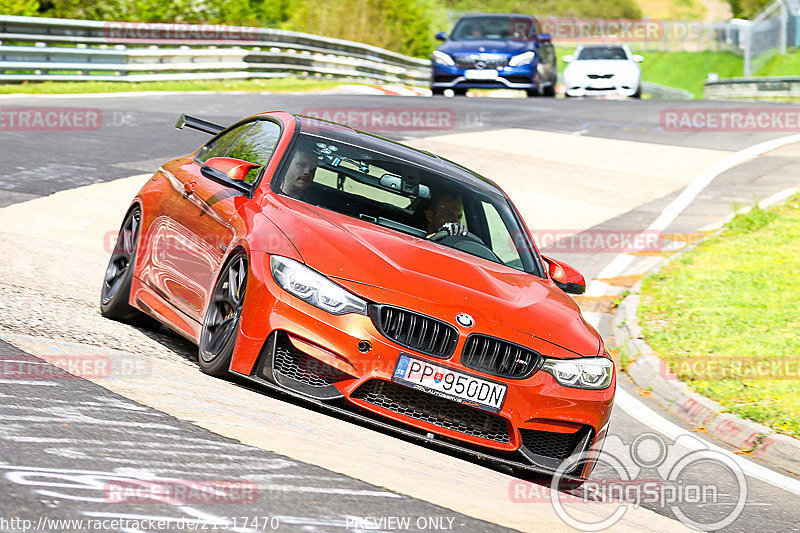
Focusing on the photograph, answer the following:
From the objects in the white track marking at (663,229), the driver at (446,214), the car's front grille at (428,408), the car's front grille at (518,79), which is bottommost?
the white track marking at (663,229)

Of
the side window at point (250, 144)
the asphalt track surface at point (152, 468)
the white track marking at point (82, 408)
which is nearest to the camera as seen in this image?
the asphalt track surface at point (152, 468)

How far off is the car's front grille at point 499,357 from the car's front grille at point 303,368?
2.03ft

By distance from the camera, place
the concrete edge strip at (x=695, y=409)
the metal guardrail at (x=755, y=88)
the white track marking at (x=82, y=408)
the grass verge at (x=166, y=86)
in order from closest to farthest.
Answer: the white track marking at (x=82, y=408) → the concrete edge strip at (x=695, y=409) → the grass verge at (x=166, y=86) → the metal guardrail at (x=755, y=88)

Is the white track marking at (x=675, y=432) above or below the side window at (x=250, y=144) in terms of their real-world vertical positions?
below

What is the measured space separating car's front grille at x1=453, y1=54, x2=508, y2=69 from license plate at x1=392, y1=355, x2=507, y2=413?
20.5 metres

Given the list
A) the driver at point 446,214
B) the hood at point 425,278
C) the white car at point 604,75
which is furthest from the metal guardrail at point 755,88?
the hood at point 425,278

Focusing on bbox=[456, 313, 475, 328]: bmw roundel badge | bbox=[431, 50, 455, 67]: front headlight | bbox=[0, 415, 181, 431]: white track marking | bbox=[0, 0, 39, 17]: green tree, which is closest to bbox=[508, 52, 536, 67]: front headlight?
bbox=[431, 50, 455, 67]: front headlight

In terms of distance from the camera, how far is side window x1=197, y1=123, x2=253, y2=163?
25.4ft

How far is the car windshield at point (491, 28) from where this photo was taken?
26.2 meters

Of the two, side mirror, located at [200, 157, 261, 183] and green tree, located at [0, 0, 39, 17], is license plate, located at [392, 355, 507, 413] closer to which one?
side mirror, located at [200, 157, 261, 183]

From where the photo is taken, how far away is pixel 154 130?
17.3 meters

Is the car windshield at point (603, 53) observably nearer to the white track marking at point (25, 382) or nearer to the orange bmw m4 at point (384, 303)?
the orange bmw m4 at point (384, 303)

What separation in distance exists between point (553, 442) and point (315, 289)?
145cm

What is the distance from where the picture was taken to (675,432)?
762cm
